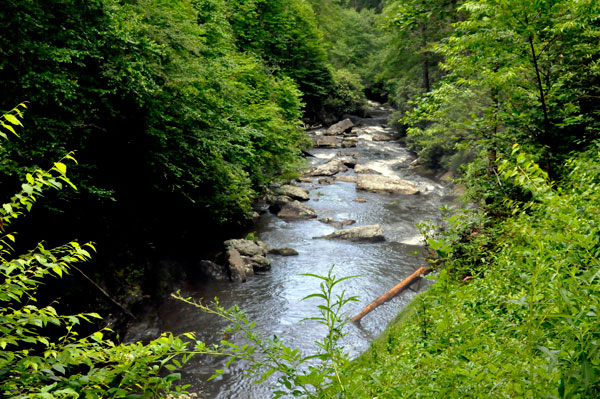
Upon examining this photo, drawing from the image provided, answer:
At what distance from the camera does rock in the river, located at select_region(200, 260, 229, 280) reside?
10.6 m

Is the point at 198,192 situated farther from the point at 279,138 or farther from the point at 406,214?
the point at 406,214

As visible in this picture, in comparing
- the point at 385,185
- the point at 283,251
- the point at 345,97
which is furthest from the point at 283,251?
the point at 345,97

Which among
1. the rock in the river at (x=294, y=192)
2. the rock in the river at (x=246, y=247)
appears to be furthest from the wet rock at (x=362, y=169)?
the rock in the river at (x=246, y=247)

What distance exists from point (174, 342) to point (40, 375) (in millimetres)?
672

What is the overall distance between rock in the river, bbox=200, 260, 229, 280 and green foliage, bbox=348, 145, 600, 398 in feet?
20.0

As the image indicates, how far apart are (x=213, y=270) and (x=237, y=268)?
0.75m

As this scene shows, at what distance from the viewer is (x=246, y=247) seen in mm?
11750

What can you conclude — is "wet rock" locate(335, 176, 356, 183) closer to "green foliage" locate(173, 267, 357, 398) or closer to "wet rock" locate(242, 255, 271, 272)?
"wet rock" locate(242, 255, 271, 272)

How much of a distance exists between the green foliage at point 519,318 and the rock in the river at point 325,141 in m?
22.3

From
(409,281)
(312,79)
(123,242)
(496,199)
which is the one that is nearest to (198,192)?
(123,242)

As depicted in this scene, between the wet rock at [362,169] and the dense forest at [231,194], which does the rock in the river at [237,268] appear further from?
the wet rock at [362,169]

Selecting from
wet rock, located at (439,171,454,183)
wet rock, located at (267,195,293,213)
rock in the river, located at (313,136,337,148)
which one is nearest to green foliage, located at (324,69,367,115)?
rock in the river, located at (313,136,337,148)

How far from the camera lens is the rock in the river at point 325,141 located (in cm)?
2775

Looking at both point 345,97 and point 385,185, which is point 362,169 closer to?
point 385,185
